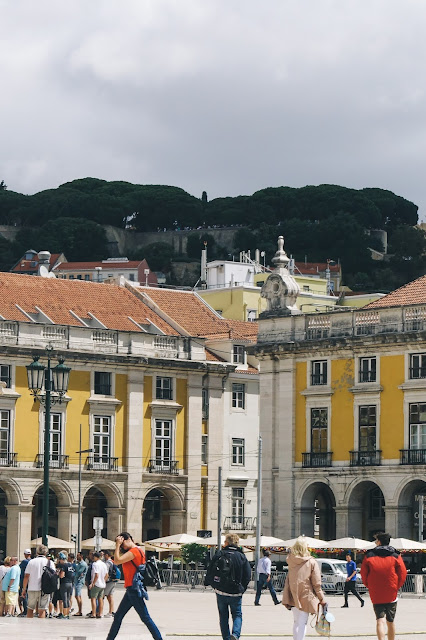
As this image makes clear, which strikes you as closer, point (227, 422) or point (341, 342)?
point (341, 342)

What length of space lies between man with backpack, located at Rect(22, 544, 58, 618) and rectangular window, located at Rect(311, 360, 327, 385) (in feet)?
124

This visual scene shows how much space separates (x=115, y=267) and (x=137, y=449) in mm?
94827

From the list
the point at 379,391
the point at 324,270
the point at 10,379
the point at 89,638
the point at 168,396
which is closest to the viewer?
the point at 89,638

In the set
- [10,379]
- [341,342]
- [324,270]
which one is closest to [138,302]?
[10,379]

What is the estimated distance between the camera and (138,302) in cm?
9081

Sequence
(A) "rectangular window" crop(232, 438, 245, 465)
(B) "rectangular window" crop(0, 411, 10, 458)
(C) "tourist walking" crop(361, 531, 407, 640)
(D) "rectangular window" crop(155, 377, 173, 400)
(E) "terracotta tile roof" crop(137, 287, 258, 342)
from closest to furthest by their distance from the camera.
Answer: (C) "tourist walking" crop(361, 531, 407, 640)
(B) "rectangular window" crop(0, 411, 10, 458)
(D) "rectangular window" crop(155, 377, 173, 400)
(A) "rectangular window" crop(232, 438, 245, 465)
(E) "terracotta tile roof" crop(137, 287, 258, 342)

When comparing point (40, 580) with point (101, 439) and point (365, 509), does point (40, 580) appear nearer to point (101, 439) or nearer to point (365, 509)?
point (365, 509)

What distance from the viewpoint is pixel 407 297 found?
72.6 m

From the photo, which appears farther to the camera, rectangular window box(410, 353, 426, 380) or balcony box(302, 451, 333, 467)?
balcony box(302, 451, 333, 467)

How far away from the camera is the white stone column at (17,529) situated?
7788cm

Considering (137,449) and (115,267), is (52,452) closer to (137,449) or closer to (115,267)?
(137,449)

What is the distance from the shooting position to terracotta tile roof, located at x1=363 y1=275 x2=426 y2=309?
71.8m

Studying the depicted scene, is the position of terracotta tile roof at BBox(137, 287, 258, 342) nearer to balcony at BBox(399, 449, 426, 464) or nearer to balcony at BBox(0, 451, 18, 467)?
balcony at BBox(0, 451, 18, 467)

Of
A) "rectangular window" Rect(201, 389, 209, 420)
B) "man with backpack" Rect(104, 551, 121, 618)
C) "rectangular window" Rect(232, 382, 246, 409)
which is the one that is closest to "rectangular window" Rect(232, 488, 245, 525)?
"rectangular window" Rect(201, 389, 209, 420)
